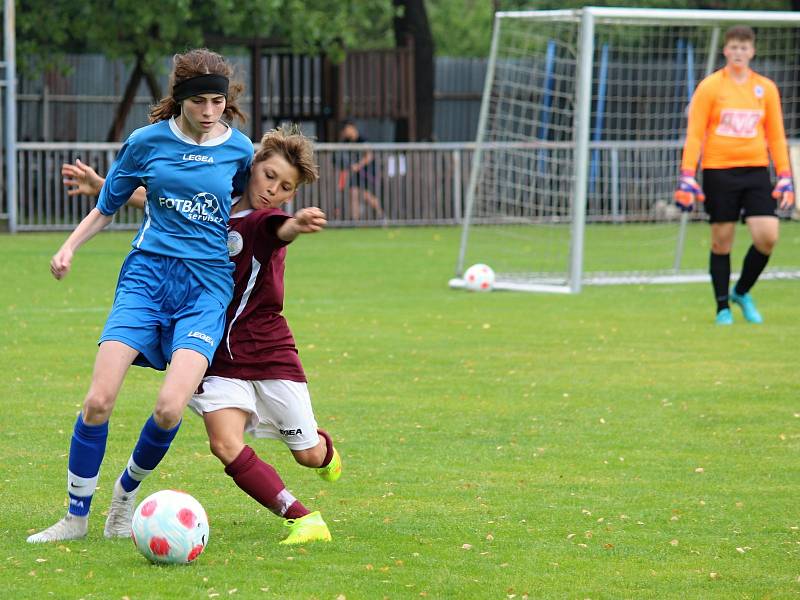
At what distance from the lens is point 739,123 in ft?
41.2

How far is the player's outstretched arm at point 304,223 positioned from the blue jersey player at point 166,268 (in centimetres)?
31

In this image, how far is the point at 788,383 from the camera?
965 cm

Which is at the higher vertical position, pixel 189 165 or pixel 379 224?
pixel 189 165

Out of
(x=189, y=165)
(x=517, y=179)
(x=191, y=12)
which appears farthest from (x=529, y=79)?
(x=189, y=165)

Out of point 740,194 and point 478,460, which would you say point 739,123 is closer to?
point 740,194

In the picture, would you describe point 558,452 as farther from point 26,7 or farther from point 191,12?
point 26,7

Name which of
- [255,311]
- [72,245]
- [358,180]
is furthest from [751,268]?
[358,180]

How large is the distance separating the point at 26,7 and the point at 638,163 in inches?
425

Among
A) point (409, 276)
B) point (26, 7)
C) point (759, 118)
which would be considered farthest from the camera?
point (26, 7)

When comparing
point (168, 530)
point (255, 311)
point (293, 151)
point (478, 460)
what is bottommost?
point (478, 460)

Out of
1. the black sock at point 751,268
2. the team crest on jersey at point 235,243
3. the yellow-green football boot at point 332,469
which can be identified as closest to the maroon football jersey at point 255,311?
the team crest on jersey at point 235,243

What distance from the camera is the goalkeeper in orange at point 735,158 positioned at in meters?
12.5

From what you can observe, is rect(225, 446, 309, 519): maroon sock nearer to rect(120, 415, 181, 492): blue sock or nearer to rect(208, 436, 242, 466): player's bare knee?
rect(208, 436, 242, 466): player's bare knee

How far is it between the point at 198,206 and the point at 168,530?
126 cm
